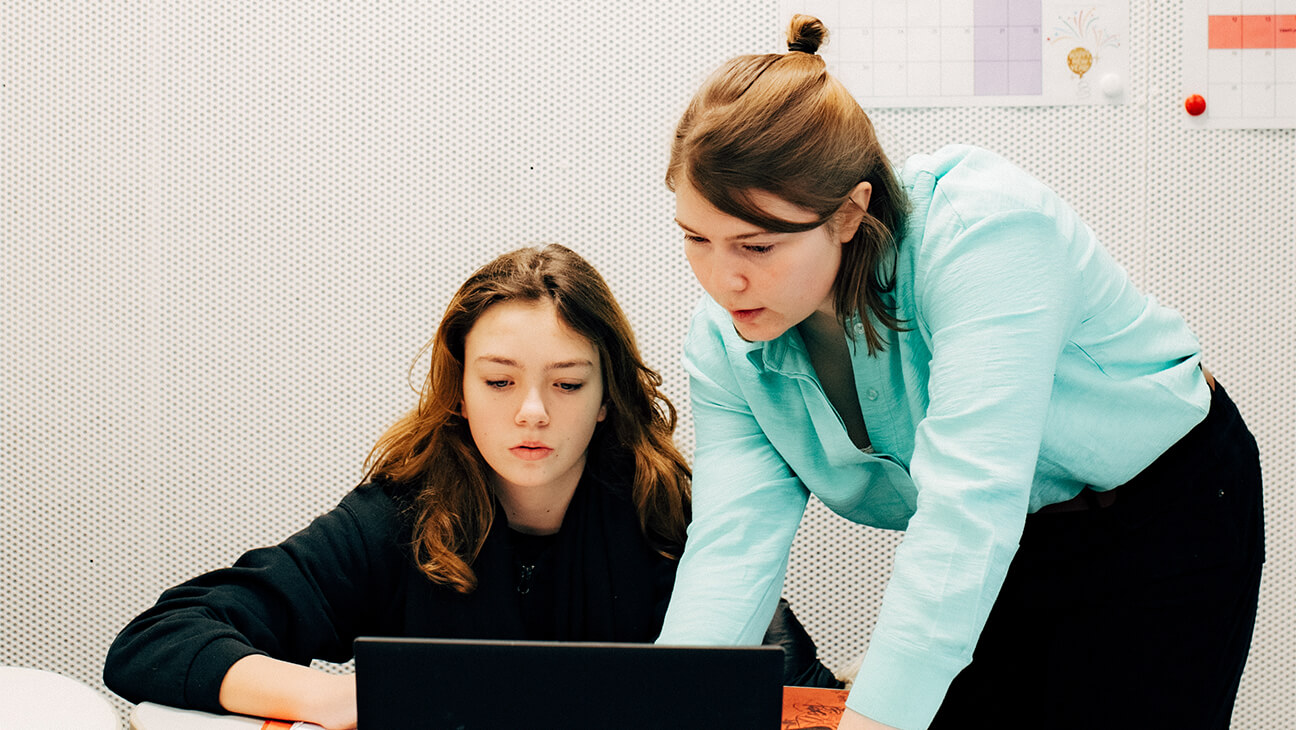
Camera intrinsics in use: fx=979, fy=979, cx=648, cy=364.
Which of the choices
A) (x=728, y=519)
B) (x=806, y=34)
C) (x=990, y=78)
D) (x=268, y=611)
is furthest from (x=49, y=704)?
(x=990, y=78)

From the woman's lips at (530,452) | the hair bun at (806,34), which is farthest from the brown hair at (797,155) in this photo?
the woman's lips at (530,452)

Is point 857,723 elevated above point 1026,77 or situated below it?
below

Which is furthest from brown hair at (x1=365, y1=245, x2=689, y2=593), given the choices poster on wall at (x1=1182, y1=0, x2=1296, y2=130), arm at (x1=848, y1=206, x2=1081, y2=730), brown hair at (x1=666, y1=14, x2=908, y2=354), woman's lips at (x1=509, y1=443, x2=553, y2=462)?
poster on wall at (x1=1182, y1=0, x2=1296, y2=130)

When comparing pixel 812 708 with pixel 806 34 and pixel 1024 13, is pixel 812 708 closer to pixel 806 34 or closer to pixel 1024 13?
pixel 806 34

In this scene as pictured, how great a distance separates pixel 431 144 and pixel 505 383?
571 millimetres

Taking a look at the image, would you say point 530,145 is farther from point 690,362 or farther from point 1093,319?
point 1093,319

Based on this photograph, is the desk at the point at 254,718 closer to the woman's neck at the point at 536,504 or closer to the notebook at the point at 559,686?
the notebook at the point at 559,686

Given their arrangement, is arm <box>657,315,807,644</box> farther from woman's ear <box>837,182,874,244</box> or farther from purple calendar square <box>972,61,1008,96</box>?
purple calendar square <box>972,61,1008,96</box>

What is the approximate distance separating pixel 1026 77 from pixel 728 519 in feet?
3.42

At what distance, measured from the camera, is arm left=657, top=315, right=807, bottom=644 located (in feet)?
3.35

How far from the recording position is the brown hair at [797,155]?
2.80 feet

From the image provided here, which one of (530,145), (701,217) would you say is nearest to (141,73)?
(530,145)

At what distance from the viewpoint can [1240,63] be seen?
5.47 feet

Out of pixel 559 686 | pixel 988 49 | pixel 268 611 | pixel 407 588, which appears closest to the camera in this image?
pixel 559 686
